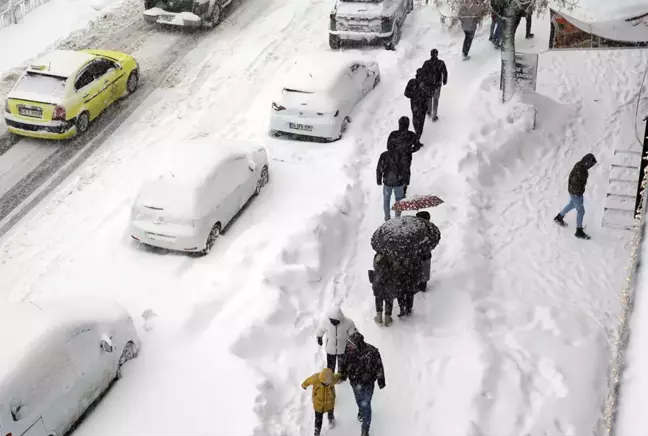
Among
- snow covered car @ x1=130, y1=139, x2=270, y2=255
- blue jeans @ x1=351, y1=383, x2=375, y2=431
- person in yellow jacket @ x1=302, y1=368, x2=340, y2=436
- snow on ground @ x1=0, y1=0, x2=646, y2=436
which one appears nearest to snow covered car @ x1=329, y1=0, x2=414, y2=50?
snow on ground @ x1=0, y1=0, x2=646, y2=436

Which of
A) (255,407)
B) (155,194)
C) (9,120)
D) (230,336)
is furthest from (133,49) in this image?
(255,407)

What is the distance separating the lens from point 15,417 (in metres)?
7.24

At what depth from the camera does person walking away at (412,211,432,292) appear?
32.8 feet

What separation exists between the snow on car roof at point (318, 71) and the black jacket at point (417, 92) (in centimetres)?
175

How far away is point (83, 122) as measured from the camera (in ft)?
50.6

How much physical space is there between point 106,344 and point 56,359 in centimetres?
83

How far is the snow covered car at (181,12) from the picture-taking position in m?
19.6

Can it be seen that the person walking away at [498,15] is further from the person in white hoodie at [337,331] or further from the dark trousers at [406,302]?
the person in white hoodie at [337,331]

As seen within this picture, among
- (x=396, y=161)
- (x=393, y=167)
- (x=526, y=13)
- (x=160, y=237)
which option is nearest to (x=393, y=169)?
(x=393, y=167)

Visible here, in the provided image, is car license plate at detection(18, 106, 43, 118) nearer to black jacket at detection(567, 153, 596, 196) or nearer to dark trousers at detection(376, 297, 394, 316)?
dark trousers at detection(376, 297, 394, 316)

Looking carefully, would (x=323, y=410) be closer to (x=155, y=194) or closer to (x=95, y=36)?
(x=155, y=194)

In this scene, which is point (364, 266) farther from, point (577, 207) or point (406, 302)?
point (577, 207)

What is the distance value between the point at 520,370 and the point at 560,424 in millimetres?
895

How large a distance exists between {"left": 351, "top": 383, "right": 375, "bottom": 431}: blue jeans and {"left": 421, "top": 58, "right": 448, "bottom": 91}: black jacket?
25.4 ft
